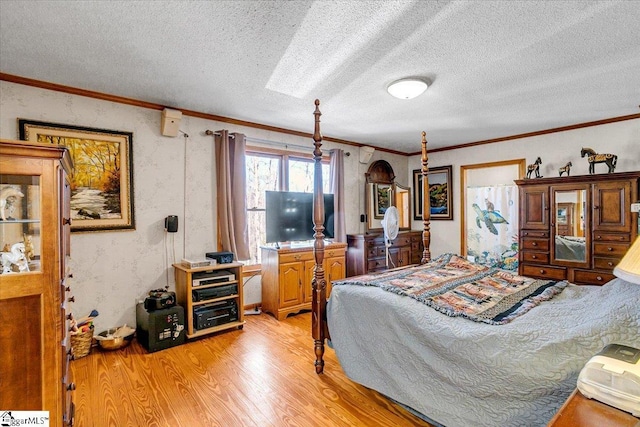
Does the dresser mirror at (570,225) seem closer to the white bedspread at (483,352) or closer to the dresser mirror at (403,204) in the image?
the white bedspread at (483,352)

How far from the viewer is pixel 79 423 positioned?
6.05 ft

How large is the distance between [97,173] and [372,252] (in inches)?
138

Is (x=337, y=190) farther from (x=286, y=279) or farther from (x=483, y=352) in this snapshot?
(x=483, y=352)

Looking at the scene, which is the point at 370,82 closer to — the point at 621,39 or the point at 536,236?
the point at 621,39

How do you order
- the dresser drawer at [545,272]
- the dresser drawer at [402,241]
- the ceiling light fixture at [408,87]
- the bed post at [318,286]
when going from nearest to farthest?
1. the bed post at [318,286]
2. the ceiling light fixture at [408,87]
3. the dresser drawer at [545,272]
4. the dresser drawer at [402,241]

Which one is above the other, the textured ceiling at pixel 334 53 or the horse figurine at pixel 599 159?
the textured ceiling at pixel 334 53

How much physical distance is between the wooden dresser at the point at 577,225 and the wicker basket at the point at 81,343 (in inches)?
194

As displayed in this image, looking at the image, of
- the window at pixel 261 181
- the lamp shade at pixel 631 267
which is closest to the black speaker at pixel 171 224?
the window at pixel 261 181

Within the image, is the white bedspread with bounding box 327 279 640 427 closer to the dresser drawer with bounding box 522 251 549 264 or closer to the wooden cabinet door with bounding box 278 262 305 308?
the wooden cabinet door with bounding box 278 262 305 308

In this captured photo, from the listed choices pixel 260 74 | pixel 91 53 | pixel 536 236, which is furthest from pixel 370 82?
pixel 536 236

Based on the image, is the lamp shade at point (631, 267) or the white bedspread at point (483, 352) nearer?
the lamp shade at point (631, 267)

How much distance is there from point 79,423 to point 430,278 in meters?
2.46

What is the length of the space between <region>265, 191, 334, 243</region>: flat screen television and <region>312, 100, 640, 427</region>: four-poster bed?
1.42m

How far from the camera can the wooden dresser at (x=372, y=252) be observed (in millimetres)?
4543
